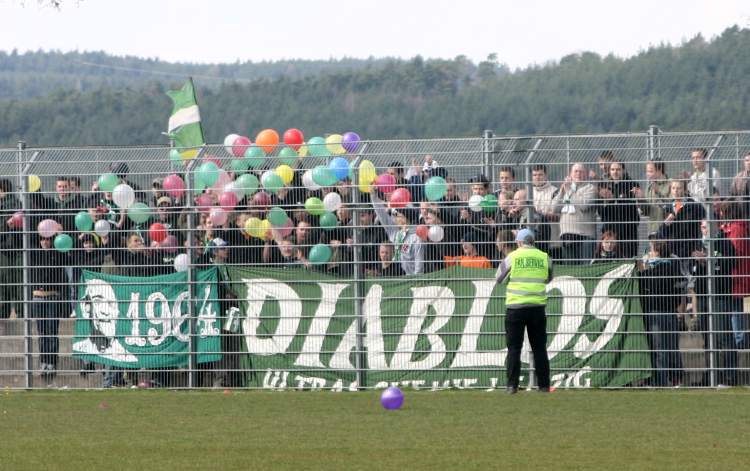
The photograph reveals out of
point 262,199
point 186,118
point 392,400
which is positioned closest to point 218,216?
point 262,199

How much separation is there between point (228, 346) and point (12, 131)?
10514 centimetres

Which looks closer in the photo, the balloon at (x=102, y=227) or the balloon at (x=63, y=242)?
the balloon at (x=102, y=227)

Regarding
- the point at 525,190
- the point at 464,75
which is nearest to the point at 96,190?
the point at 525,190

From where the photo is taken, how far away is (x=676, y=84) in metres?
99.2

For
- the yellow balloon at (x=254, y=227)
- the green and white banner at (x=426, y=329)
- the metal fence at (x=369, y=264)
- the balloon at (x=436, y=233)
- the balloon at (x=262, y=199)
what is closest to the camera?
the metal fence at (x=369, y=264)

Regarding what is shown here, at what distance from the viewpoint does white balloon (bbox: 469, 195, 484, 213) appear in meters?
18.0

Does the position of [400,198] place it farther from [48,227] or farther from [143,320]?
[48,227]

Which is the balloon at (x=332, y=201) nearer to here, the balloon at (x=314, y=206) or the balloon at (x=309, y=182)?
the balloon at (x=314, y=206)

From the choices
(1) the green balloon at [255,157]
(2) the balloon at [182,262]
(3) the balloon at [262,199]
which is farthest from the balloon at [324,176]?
(2) the balloon at [182,262]

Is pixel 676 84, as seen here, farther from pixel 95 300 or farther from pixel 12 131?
pixel 95 300

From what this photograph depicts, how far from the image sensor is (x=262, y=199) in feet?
61.7

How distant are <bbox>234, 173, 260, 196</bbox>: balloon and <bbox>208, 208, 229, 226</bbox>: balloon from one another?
397 mm

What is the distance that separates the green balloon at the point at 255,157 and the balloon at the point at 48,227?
2.80 meters

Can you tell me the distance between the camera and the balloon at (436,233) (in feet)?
59.8
